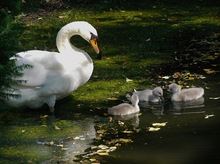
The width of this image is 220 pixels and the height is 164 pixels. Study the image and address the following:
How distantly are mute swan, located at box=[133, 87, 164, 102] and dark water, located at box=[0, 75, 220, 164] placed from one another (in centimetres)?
8

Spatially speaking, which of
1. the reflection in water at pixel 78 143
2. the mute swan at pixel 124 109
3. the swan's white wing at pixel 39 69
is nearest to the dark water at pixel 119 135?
the reflection in water at pixel 78 143

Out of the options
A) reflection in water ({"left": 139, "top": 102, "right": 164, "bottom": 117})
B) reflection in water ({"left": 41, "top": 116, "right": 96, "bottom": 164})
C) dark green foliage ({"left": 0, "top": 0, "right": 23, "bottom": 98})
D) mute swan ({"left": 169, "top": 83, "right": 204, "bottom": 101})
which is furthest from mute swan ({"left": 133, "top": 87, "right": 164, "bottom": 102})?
dark green foliage ({"left": 0, "top": 0, "right": 23, "bottom": 98})

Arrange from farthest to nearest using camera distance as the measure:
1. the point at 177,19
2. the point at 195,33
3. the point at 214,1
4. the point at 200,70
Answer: the point at 214,1 → the point at 177,19 → the point at 195,33 → the point at 200,70

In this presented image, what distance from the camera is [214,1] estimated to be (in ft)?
48.0

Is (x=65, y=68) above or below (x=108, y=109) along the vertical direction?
above

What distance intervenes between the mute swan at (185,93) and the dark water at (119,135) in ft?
0.30

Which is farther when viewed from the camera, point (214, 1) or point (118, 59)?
point (214, 1)

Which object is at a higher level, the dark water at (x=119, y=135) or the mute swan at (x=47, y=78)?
the mute swan at (x=47, y=78)

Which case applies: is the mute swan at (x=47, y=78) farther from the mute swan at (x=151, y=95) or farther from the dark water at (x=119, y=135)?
the mute swan at (x=151, y=95)

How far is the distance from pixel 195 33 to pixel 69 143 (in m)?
5.14

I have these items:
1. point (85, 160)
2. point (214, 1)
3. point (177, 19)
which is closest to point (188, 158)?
point (85, 160)

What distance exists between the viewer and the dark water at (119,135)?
23.7 feet

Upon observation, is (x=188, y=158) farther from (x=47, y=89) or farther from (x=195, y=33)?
(x=195, y=33)

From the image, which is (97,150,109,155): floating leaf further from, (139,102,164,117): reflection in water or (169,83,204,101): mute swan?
(169,83,204,101): mute swan
